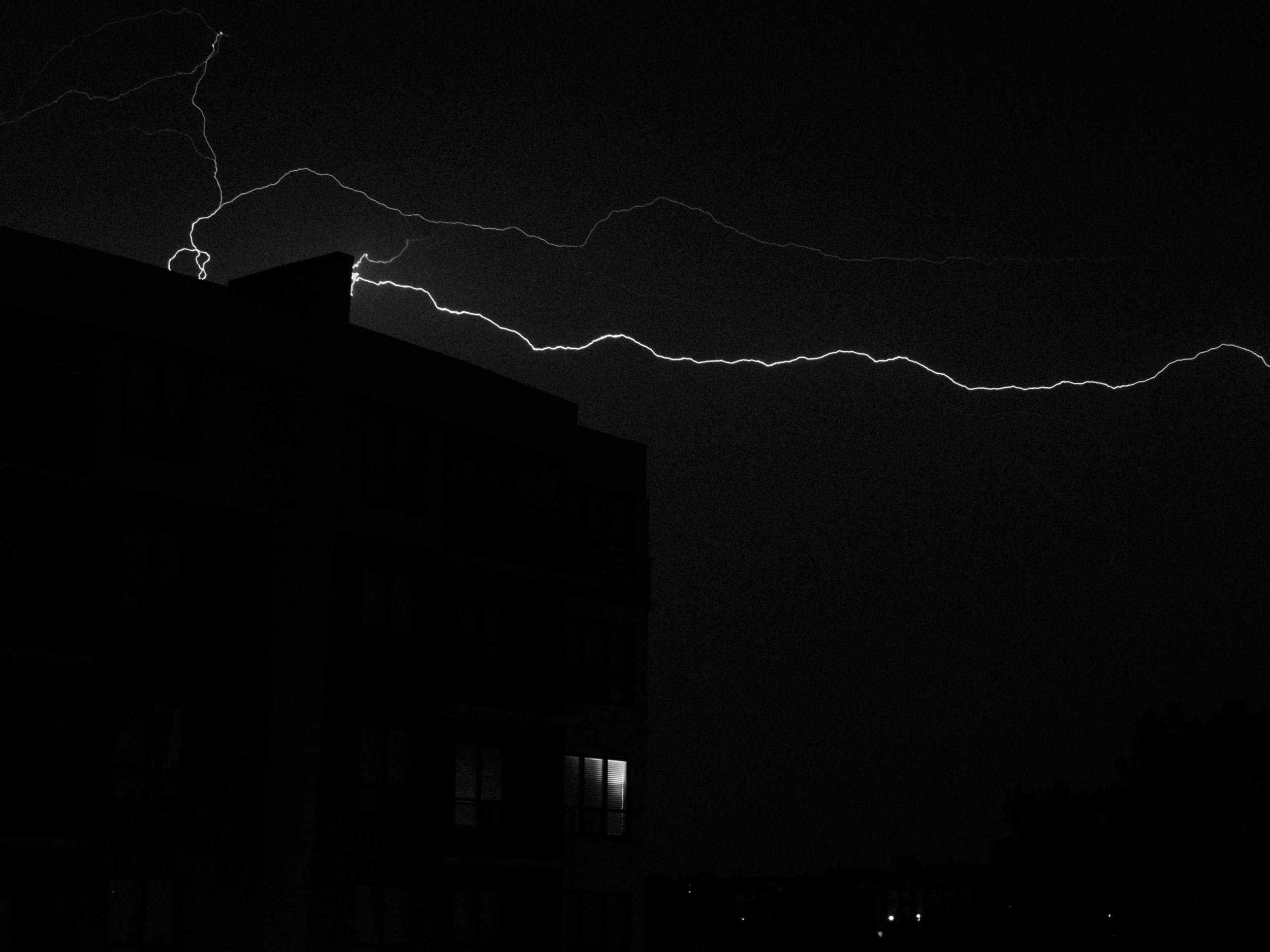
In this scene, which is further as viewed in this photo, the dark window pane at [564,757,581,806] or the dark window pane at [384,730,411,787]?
the dark window pane at [564,757,581,806]

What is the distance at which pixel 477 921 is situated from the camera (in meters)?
31.2

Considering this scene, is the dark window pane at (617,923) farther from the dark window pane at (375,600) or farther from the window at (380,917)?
the dark window pane at (375,600)

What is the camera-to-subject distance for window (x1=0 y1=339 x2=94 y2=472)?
25.5 m

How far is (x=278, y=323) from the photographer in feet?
94.9

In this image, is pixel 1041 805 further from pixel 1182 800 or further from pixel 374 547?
pixel 374 547

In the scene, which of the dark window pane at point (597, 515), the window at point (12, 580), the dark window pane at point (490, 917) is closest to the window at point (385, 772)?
the dark window pane at point (490, 917)

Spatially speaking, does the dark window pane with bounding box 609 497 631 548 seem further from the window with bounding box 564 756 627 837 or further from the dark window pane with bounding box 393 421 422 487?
the dark window pane with bounding box 393 421 422 487

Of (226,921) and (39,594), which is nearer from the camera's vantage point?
(39,594)

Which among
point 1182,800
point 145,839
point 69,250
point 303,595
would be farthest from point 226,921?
point 1182,800

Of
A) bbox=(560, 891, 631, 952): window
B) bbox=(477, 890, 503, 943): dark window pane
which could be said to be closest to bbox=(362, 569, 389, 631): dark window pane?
bbox=(477, 890, 503, 943): dark window pane

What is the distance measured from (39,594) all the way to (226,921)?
5.56m

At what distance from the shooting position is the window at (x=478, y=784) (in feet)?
103

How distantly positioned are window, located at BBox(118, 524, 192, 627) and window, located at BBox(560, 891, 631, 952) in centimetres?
980

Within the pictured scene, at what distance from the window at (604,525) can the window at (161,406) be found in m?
9.77
